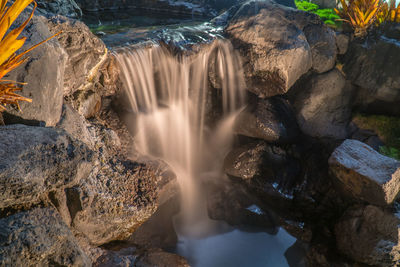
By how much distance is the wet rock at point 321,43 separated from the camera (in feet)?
19.5

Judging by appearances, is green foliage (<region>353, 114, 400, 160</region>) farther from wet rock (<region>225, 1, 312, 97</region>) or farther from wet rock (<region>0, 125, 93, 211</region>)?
wet rock (<region>0, 125, 93, 211</region>)

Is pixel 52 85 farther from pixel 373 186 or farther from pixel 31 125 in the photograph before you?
pixel 373 186

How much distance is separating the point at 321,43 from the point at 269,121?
2.07 meters

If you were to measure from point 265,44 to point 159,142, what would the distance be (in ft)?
9.37

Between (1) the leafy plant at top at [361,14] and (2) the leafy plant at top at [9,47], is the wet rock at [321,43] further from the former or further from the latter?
(2) the leafy plant at top at [9,47]

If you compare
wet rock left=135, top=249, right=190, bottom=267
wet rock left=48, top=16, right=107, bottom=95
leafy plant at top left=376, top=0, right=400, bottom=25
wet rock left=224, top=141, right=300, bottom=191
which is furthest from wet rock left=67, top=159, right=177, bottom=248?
leafy plant at top left=376, top=0, right=400, bottom=25

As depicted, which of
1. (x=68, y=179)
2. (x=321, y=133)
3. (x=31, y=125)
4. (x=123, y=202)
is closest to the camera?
(x=68, y=179)

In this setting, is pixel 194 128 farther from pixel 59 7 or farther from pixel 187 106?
pixel 59 7

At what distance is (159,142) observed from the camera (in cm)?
551

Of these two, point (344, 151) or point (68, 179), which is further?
point (344, 151)

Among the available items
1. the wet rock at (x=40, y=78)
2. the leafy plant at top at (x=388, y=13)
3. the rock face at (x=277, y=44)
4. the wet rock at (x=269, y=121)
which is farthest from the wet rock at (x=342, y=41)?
the wet rock at (x=40, y=78)

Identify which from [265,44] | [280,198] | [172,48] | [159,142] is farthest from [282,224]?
[172,48]

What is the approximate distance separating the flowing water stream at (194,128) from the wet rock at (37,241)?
7.95 feet

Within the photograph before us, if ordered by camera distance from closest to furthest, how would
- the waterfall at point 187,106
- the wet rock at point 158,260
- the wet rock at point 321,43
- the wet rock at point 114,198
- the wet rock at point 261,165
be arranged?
the wet rock at point 114,198 < the wet rock at point 158,260 < the waterfall at point 187,106 < the wet rock at point 261,165 < the wet rock at point 321,43
